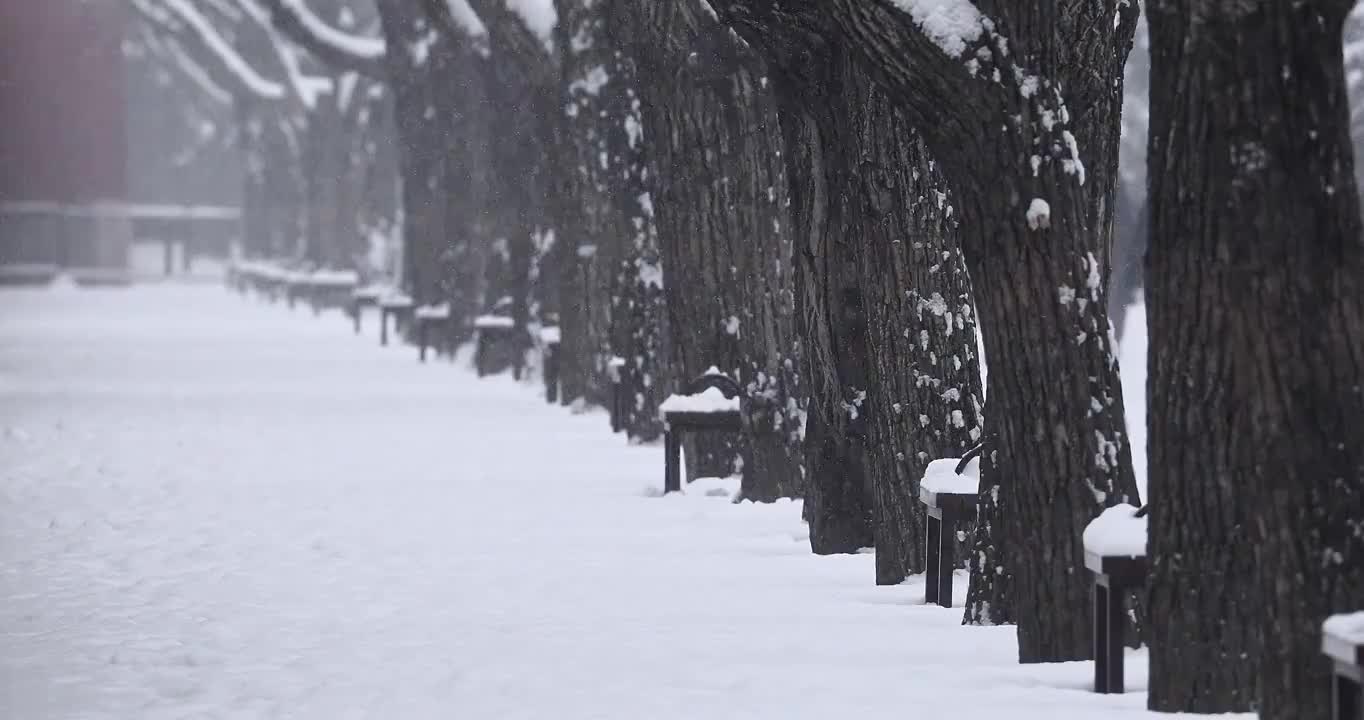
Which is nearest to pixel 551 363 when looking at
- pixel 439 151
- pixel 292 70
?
pixel 439 151

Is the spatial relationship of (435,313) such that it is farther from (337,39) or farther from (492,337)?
(337,39)

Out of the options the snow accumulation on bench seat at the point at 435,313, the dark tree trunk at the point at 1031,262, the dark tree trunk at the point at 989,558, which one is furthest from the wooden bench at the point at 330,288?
the dark tree trunk at the point at 1031,262

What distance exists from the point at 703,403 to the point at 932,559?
4510 millimetres

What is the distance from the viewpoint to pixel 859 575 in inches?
423

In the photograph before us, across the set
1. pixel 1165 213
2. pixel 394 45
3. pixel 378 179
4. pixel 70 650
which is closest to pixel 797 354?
pixel 70 650

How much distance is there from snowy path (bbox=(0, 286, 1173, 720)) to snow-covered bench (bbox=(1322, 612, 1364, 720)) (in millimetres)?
1062

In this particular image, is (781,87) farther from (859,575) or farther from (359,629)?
(359,629)

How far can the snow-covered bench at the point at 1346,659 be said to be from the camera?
220 inches

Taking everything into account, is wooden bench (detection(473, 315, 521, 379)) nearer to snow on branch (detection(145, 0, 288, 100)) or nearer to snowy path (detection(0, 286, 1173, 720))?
snowy path (detection(0, 286, 1173, 720))

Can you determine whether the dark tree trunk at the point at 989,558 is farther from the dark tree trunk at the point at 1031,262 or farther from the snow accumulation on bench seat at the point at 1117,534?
the snow accumulation on bench seat at the point at 1117,534

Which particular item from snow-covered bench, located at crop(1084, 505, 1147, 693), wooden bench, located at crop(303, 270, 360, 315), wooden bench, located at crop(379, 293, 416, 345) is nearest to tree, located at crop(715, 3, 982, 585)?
snow-covered bench, located at crop(1084, 505, 1147, 693)

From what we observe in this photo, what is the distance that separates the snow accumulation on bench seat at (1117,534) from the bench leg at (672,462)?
7.11 m

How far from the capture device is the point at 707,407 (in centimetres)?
1395

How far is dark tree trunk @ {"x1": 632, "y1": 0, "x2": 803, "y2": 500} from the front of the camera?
13953mm
